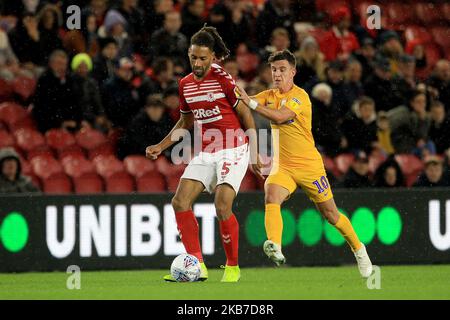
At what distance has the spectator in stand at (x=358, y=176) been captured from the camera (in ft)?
40.5

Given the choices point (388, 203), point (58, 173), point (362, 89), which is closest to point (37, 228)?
point (58, 173)

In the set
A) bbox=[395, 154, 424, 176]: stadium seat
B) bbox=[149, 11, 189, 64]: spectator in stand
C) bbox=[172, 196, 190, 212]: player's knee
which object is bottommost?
bbox=[172, 196, 190, 212]: player's knee

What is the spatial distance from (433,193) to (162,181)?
296 centimetres

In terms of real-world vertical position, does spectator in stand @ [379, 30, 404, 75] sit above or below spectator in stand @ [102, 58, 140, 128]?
above

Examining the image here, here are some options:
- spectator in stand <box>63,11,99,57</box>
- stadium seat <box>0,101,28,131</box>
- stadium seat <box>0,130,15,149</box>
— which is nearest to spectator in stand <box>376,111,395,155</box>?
spectator in stand <box>63,11,99,57</box>

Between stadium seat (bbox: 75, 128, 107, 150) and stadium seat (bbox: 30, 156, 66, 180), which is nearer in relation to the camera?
stadium seat (bbox: 30, 156, 66, 180)

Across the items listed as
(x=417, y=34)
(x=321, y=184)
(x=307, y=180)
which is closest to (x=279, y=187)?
(x=307, y=180)

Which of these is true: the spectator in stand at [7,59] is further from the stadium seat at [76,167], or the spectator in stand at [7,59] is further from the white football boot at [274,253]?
the white football boot at [274,253]

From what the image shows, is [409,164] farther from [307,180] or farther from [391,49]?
[307,180]

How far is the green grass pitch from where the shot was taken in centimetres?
809

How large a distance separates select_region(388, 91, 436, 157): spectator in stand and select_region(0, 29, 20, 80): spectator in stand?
184 inches

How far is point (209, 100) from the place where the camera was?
903 cm

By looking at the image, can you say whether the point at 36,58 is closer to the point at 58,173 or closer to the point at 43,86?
the point at 43,86

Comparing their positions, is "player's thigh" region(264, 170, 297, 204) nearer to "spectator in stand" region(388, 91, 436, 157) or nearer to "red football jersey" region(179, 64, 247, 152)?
"red football jersey" region(179, 64, 247, 152)
